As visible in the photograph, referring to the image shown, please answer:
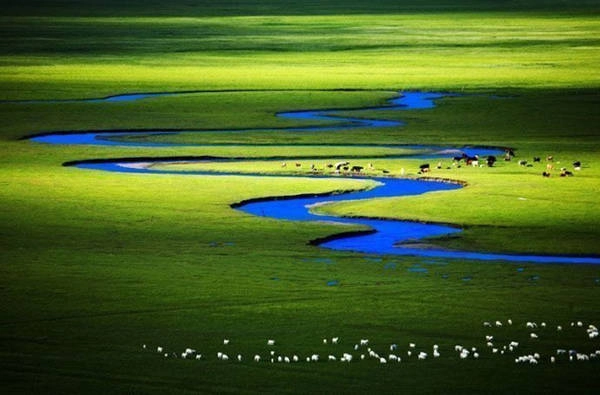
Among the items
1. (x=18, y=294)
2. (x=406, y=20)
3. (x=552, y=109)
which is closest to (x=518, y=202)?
(x=18, y=294)

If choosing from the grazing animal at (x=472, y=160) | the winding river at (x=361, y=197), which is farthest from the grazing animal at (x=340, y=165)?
the grazing animal at (x=472, y=160)

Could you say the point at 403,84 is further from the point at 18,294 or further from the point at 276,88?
the point at 18,294

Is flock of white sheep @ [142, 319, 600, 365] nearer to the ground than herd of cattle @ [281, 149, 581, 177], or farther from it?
nearer to the ground

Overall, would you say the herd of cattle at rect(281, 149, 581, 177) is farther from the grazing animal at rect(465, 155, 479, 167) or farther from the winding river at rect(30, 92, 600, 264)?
the winding river at rect(30, 92, 600, 264)

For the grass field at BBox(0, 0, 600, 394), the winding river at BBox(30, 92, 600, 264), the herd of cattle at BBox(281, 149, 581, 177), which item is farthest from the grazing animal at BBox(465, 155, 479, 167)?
the winding river at BBox(30, 92, 600, 264)

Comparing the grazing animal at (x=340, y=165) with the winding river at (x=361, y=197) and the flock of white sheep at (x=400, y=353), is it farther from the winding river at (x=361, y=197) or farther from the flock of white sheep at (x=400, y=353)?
the flock of white sheep at (x=400, y=353)

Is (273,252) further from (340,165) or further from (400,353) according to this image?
(340,165)

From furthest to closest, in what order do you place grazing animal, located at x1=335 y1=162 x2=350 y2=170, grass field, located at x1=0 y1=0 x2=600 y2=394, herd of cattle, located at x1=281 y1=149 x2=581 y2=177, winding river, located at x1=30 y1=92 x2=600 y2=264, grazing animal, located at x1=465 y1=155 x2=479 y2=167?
grazing animal, located at x1=465 y1=155 x2=479 y2=167 → grazing animal, located at x1=335 y1=162 x2=350 y2=170 → herd of cattle, located at x1=281 y1=149 x2=581 y2=177 → winding river, located at x1=30 y1=92 x2=600 y2=264 → grass field, located at x1=0 y1=0 x2=600 y2=394

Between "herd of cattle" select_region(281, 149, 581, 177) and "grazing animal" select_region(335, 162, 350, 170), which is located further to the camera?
"grazing animal" select_region(335, 162, 350, 170)
